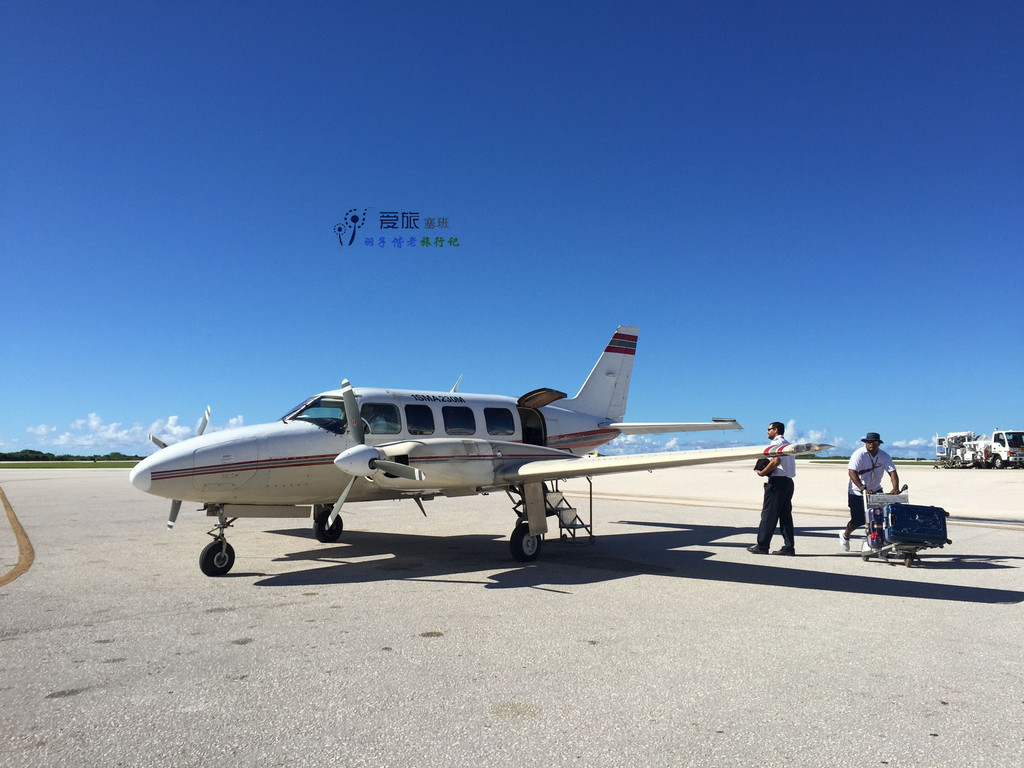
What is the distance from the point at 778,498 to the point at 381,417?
6.91 meters

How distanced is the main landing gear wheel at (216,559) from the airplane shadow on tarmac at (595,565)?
0.75 metres

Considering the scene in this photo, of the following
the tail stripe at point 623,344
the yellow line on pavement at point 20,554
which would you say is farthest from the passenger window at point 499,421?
the yellow line on pavement at point 20,554

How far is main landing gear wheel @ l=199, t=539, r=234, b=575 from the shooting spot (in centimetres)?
960

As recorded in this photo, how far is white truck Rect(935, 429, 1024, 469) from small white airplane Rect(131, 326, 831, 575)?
4347cm

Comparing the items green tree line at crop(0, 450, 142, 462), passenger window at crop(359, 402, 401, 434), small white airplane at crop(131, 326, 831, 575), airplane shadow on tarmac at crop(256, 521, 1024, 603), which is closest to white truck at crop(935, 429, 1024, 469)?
airplane shadow on tarmac at crop(256, 521, 1024, 603)

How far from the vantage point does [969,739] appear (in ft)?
13.5

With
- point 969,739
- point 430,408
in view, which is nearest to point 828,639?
point 969,739

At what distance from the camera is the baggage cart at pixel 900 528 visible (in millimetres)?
10305

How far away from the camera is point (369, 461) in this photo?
9.88m

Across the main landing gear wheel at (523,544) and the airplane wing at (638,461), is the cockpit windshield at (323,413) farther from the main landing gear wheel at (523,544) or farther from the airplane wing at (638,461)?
the main landing gear wheel at (523,544)

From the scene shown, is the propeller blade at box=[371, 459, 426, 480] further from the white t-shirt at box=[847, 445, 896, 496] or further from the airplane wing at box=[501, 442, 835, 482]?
the white t-shirt at box=[847, 445, 896, 496]

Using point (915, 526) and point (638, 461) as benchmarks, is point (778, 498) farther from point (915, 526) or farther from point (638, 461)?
point (638, 461)

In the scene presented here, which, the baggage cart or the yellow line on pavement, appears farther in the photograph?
the baggage cart

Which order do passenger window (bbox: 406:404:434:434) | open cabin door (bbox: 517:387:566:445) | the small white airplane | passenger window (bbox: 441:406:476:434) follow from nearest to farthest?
the small white airplane → passenger window (bbox: 406:404:434:434) → passenger window (bbox: 441:406:476:434) → open cabin door (bbox: 517:387:566:445)
